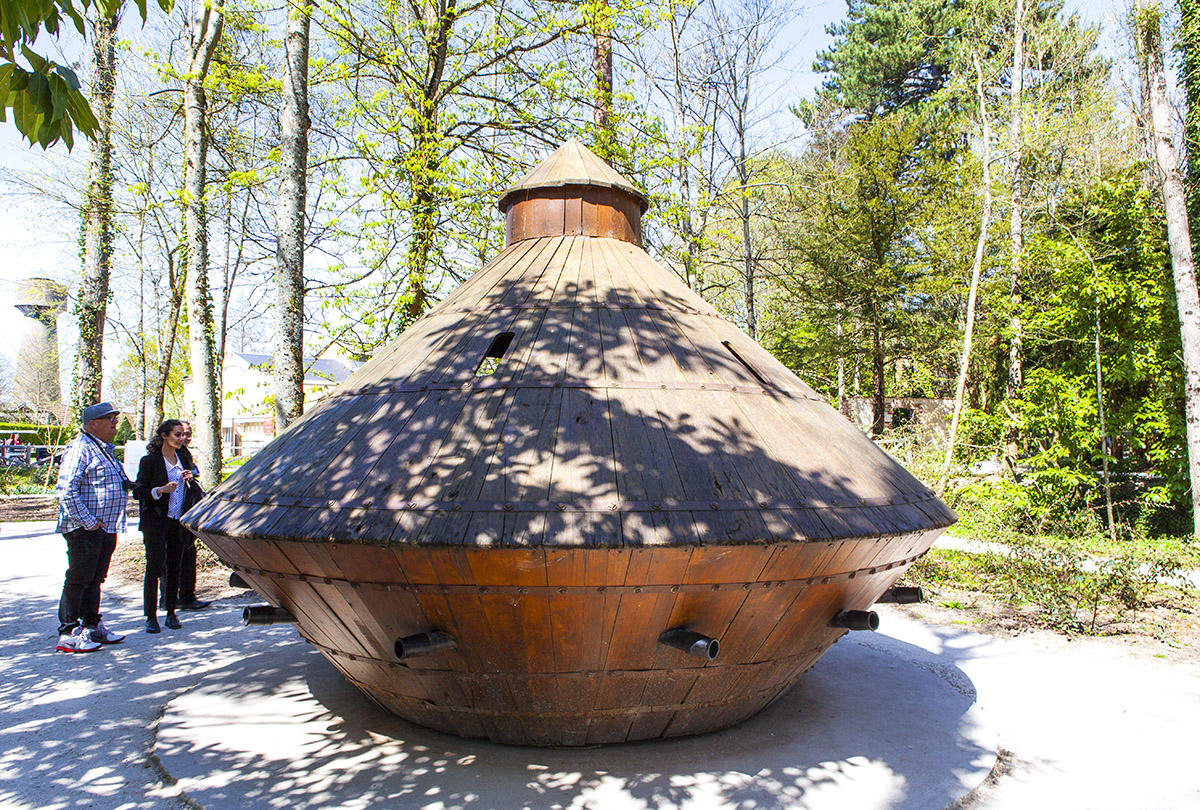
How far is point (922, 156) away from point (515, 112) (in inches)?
682

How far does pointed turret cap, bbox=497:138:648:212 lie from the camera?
5.05m

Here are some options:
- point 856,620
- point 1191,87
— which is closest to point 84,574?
point 856,620

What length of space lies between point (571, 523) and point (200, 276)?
917 cm

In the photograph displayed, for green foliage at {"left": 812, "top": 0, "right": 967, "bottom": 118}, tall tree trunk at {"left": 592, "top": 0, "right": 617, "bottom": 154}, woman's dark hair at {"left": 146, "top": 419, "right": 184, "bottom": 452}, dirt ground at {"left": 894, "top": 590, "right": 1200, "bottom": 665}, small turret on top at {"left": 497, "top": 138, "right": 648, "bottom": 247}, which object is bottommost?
dirt ground at {"left": 894, "top": 590, "right": 1200, "bottom": 665}

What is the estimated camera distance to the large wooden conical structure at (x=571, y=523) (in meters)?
3.00

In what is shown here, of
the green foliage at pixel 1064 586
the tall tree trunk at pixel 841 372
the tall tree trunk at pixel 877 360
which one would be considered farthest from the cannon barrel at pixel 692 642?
the tall tree trunk at pixel 877 360

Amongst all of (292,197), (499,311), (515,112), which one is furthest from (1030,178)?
(499,311)

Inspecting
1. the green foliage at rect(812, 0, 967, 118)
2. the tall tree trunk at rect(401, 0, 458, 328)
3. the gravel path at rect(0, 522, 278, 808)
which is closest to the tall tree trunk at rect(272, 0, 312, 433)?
the tall tree trunk at rect(401, 0, 458, 328)

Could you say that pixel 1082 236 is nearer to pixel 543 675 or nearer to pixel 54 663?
pixel 543 675

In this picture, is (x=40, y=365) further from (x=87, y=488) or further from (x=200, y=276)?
Answer: (x=87, y=488)

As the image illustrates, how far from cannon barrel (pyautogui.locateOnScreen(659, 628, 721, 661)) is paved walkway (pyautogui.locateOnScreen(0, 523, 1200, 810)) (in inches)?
27.0

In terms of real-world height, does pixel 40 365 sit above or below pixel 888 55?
below

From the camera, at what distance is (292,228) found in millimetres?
8828

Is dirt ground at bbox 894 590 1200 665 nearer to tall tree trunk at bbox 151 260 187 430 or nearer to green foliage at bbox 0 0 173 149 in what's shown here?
green foliage at bbox 0 0 173 149
